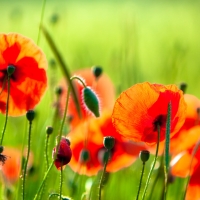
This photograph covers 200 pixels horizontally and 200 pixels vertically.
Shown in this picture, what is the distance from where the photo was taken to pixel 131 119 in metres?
1.43

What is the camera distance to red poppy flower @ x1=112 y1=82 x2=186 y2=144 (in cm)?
142

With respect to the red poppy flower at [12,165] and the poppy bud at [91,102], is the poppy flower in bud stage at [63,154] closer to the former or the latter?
the poppy bud at [91,102]

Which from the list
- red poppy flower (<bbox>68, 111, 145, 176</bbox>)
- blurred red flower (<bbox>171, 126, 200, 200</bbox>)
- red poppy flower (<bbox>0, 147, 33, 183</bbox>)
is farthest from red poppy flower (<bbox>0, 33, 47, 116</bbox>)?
red poppy flower (<bbox>0, 147, 33, 183</bbox>)

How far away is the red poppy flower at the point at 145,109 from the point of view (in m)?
1.42

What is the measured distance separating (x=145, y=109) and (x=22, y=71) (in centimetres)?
37

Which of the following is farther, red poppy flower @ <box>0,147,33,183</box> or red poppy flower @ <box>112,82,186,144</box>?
red poppy flower @ <box>0,147,33,183</box>

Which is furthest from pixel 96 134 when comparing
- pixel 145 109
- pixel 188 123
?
pixel 145 109

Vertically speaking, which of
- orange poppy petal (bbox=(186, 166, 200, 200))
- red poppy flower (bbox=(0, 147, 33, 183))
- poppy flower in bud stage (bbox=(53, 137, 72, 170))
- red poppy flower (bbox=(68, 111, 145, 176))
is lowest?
poppy flower in bud stage (bbox=(53, 137, 72, 170))

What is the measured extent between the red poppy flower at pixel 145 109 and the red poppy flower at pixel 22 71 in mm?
276

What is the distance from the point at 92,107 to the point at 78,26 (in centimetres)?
808

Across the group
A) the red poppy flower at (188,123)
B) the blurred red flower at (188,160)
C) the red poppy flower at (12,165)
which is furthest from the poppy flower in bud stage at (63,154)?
the red poppy flower at (12,165)

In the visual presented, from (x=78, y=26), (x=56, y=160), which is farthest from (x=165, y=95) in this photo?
(x=78, y=26)

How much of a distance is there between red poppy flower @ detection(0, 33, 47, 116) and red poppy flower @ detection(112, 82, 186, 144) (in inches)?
10.9

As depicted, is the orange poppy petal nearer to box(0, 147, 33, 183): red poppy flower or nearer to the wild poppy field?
the wild poppy field
